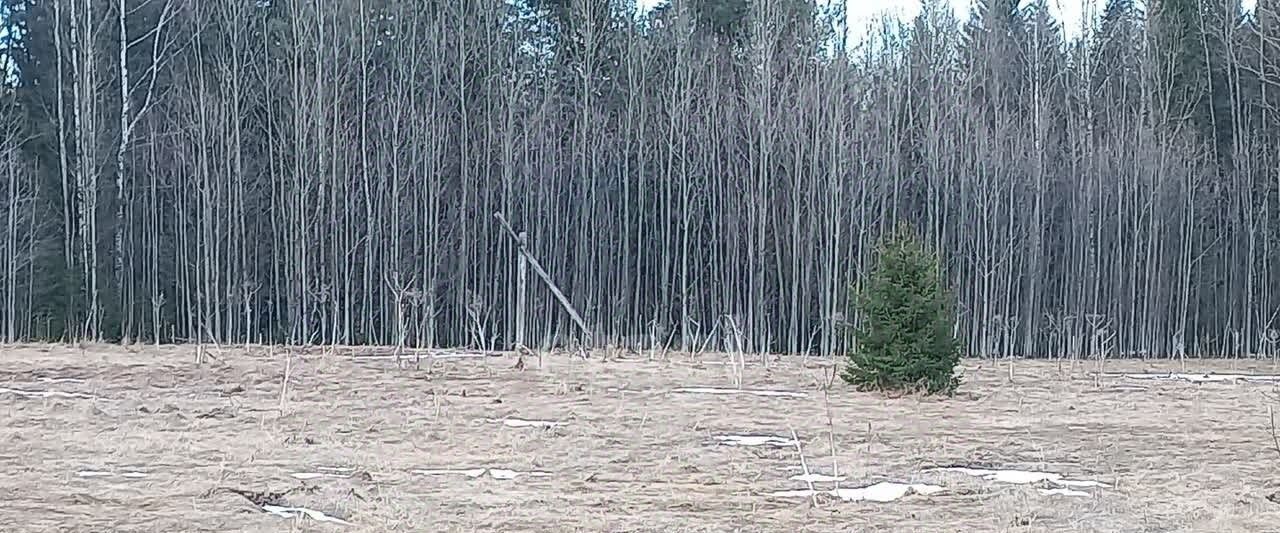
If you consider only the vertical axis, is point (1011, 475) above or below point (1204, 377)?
below

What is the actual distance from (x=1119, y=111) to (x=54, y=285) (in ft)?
60.2

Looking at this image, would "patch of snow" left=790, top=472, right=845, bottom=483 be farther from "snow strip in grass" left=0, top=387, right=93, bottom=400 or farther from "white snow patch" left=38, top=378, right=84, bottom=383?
"white snow patch" left=38, top=378, right=84, bottom=383

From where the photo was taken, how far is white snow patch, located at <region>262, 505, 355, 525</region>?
5285mm

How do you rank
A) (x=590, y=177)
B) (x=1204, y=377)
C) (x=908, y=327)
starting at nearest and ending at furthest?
(x=908, y=327) → (x=1204, y=377) → (x=590, y=177)

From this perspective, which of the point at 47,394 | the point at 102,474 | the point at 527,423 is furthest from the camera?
the point at 47,394

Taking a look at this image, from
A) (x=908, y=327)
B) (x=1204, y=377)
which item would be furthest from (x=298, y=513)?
(x=1204, y=377)

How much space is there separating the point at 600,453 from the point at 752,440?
40.6 inches

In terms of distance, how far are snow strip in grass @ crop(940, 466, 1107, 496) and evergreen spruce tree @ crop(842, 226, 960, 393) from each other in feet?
12.6

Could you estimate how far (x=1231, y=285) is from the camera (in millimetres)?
24891

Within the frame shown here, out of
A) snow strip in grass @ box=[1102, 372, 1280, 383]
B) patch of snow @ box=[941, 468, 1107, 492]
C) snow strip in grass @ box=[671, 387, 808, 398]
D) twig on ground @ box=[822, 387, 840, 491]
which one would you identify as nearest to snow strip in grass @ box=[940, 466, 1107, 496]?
patch of snow @ box=[941, 468, 1107, 492]

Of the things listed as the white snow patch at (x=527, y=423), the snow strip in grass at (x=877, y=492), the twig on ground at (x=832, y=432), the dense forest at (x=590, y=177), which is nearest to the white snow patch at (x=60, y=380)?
the white snow patch at (x=527, y=423)

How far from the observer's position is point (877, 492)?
6.15 metres

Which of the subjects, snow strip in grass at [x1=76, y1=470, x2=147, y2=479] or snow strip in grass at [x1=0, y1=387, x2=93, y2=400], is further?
snow strip in grass at [x1=0, y1=387, x2=93, y2=400]

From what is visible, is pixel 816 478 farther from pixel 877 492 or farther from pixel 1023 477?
pixel 1023 477
